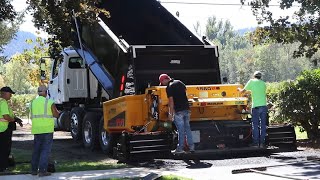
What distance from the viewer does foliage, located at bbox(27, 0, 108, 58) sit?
12078 mm

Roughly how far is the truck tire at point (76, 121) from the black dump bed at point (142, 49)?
1.95m

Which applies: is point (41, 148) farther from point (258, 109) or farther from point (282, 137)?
point (282, 137)

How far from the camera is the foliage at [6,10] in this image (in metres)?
13.5

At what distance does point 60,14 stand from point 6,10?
1.91 metres

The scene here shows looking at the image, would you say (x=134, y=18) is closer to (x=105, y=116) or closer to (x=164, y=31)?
(x=164, y=31)

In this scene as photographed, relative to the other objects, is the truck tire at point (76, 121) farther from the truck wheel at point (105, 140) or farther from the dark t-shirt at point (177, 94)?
the dark t-shirt at point (177, 94)

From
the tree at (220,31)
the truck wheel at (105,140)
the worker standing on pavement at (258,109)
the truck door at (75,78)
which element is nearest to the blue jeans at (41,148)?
the truck wheel at (105,140)

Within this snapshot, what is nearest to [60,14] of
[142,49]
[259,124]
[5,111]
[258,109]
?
[142,49]

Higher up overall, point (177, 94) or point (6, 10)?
point (6, 10)

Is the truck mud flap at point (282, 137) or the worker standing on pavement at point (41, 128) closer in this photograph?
the worker standing on pavement at point (41, 128)

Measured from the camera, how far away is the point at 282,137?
1112cm

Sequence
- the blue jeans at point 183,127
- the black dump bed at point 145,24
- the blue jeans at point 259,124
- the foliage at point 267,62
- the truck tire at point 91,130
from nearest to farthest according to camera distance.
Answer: the blue jeans at point 183,127 → the blue jeans at point 259,124 → the black dump bed at point 145,24 → the truck tire at point 91,130 → the foliage at point 267,62

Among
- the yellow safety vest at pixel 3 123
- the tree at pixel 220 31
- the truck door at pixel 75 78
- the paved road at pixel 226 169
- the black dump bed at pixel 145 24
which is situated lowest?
the paved road at pixel 226 169

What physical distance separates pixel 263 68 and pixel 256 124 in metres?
104
